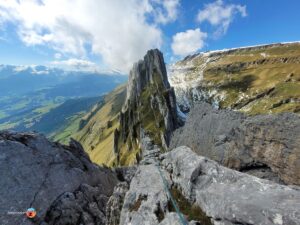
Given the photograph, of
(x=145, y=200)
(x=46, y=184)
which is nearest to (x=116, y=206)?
(x=145, y=200)

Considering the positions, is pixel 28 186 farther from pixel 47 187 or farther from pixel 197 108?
pixel 197 108

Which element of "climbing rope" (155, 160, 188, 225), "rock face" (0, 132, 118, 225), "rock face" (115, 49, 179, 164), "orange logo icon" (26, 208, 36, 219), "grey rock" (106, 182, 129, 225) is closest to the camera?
"climbing rope" (155, 160, 188, 225)

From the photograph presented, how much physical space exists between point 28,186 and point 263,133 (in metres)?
24.8

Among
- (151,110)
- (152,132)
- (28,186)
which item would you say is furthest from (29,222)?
(151,110)

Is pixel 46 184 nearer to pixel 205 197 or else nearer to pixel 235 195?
pixel 205 197

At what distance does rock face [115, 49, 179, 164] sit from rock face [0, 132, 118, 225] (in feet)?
213

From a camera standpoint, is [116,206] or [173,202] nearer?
[173,202]

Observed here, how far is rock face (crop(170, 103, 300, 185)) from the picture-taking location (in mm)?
20672

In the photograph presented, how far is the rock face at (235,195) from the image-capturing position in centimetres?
1298

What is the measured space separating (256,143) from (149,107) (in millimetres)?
116797

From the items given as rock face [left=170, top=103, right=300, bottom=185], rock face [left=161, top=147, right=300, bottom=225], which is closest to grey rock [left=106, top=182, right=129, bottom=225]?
rock face [left=161, top=147, right=300, bottom=225]

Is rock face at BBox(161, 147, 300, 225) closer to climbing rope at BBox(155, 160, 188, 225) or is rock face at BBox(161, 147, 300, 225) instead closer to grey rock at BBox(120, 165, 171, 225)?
climbing rope at BBox(155, 160, 188, 225)

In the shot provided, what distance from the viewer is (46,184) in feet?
84.4

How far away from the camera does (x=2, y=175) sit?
78.0ft
